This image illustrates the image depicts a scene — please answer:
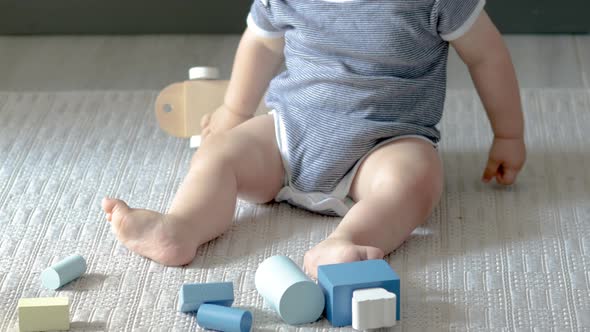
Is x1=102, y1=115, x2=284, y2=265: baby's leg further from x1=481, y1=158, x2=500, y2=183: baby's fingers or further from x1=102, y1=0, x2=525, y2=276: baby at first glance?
x1=481, y1=158, x2=500, y2=183: baby's fingers

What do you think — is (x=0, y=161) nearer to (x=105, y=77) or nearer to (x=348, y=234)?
(x=105, y=77)

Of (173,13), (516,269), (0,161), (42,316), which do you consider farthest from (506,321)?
(173,13)

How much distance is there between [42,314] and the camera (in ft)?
2.64

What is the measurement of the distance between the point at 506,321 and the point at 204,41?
3.05 feet

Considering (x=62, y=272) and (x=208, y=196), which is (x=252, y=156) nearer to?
(x=208, y=196)

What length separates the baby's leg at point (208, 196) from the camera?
3.05 feet

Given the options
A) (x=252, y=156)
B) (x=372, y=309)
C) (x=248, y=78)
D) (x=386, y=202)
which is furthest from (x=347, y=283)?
(x=248, y=78)

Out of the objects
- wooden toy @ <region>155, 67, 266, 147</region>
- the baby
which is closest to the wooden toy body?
wooden toy @ <region>155, 67, 266, 147</region>

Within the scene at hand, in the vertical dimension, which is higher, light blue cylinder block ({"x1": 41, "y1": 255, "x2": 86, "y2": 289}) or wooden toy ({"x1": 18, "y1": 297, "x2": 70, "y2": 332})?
wooden toy ({"x1": 18, "y1": 297, "x2": 70, "y2": 332})

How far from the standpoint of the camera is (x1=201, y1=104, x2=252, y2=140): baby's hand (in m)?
1.16

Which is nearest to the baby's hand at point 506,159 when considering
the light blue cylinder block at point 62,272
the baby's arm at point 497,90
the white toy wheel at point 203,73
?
the baby's arm at point 497,90

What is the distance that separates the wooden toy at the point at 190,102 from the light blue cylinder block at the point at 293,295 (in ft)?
1.31

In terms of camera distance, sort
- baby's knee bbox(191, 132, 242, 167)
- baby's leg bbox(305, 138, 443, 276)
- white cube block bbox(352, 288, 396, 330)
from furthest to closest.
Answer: baby's knee bbox(191, 132, 242, 167) → baby's leg bbox(305, 138, 443, 276) → white cube block bbox(352, 288, 396, 330)

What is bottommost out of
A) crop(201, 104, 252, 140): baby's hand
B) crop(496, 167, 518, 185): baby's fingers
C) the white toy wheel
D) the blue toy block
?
crop(496, 167, 518, 185): baby's fingers
